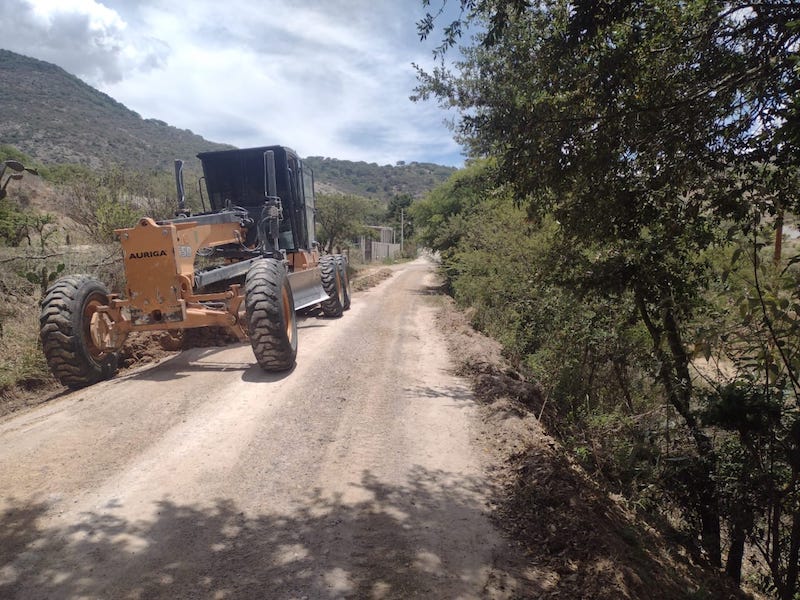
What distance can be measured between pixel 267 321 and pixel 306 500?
2.97 m

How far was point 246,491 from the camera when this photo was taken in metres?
3.70

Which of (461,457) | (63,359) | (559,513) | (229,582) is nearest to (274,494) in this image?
(229,582)

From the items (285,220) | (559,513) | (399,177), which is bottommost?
(559,513)

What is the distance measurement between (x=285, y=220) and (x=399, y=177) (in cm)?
13141

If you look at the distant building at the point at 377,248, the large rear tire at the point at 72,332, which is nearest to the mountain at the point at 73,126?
the distant building at the point at 377,248

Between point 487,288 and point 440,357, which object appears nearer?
point 440,357

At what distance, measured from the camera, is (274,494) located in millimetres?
3680

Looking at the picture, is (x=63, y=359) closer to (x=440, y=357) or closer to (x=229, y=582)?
(x=229, y=582)

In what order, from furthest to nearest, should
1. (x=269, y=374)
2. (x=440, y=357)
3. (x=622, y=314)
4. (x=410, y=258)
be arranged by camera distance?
(x=410, y=258) → (x=440, y=357) → (x=269, y=374) → (x=622, y=314)

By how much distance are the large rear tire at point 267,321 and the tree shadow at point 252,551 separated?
2849 millimetres

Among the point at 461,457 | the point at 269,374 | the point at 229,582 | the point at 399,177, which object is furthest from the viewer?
the point at 399,177

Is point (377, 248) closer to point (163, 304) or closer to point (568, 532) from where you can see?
point (163, 304)

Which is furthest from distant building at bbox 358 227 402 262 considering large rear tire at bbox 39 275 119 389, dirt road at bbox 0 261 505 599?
dirt road at bbox 0 261 505 599

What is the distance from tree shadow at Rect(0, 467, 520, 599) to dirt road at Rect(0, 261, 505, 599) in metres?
0.01
